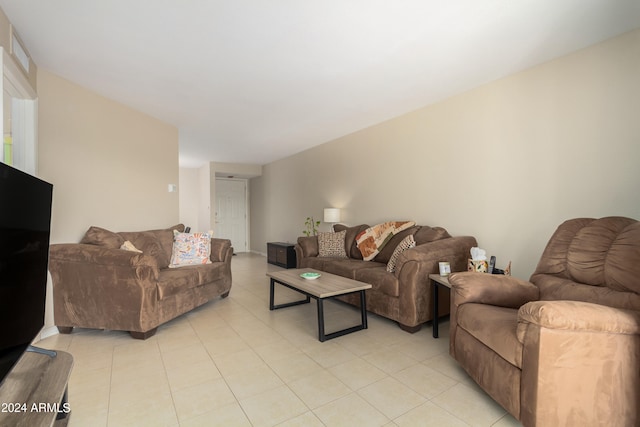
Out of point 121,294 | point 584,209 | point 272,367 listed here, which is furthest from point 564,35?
point 121,294

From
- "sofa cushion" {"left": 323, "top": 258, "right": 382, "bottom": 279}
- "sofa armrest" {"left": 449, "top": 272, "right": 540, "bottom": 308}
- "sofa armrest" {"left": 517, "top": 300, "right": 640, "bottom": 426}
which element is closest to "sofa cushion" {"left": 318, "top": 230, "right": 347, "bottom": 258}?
"sofa cushion" {"left": 323, "top": 258, "right": 382, "bottom": 279}

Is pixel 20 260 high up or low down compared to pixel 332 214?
down

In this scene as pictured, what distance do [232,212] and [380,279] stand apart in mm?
5895

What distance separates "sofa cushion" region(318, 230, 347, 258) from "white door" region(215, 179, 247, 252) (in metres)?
4.20

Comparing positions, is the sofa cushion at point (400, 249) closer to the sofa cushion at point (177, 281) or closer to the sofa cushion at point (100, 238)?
the sofa cushion at point (177, 281)

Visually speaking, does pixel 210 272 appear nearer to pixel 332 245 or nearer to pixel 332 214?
pixel 332 245

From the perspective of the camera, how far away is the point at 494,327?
5.39ft

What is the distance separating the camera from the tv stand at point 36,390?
0.99 m

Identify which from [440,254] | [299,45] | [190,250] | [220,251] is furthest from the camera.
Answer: [220,251]

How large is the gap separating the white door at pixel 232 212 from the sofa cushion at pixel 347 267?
15.6ft

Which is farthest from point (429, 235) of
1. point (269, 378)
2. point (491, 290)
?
point (269, 378)

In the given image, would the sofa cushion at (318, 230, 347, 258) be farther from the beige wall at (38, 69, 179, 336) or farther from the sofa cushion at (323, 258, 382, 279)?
the beige wall at (38, 69, 179, 336)

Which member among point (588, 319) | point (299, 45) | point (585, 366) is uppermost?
point (299, 45)

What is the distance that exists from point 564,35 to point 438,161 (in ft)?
5.05
